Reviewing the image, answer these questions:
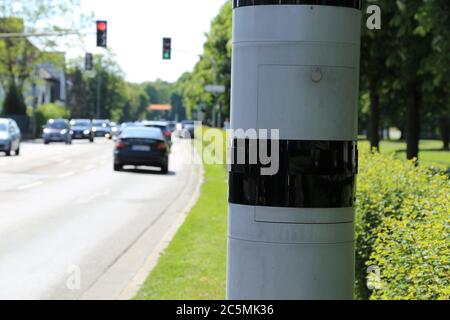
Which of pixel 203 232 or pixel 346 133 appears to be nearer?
pixel 346 133

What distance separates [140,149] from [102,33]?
940 cm

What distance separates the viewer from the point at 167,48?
148 ft

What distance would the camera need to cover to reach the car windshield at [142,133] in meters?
29.7

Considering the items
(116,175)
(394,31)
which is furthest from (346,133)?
(116,175)

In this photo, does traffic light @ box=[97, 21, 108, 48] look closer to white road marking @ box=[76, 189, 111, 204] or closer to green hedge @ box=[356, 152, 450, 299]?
white road marking @ box=[76, 189, 111, 204]

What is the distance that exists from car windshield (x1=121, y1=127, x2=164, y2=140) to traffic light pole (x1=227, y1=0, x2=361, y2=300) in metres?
26.7

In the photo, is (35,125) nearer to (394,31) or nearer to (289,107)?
(394,31)

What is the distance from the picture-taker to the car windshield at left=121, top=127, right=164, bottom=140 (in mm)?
29672

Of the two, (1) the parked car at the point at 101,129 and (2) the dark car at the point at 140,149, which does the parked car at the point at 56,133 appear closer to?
(1) the parked car at the point at 101,129

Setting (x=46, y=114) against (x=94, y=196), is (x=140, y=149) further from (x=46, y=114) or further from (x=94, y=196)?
(x=46, y=114)

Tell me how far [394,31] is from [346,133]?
72.2 feet

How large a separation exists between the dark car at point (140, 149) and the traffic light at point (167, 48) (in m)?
15.4

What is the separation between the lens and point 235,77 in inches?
117

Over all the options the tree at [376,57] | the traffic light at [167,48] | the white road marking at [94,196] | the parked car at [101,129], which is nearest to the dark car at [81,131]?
the parked car at [101,129]
